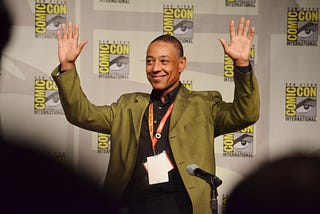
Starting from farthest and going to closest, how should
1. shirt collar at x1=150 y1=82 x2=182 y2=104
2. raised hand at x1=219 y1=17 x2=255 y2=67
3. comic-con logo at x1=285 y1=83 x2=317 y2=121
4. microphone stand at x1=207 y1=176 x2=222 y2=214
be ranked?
1. comic-con logo at x1=285 y1=83 x2=317 y2=121
2. shirt collar at x1=150 y1=82 x2=182 y2=104
3. raised hand at x1=219 y1=17 x2=255 y2=67
4. microphone stand at x1=207 y1=176 x2=222 y2=214

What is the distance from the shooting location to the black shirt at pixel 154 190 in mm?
2840

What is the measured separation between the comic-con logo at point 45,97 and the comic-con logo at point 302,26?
69.8 inches

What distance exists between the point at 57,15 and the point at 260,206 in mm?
2037

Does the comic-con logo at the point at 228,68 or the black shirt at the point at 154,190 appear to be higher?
the comic-con logo at the point at 228,68

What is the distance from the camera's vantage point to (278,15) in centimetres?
381

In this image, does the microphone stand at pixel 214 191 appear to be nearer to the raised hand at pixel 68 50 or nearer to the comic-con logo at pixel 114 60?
the raised hand at pixel 68 50

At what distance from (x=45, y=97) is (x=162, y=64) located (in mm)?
1126

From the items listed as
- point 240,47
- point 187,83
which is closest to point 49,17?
point 187,83

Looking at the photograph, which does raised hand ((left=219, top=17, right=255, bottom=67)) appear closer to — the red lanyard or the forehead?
the forehead

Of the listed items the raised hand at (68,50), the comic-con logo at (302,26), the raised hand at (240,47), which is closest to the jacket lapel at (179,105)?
the raised hand at (240,47)

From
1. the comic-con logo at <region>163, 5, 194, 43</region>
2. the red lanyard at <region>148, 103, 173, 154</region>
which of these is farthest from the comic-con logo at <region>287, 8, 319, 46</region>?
the red lanyard at <region>148, 103, 173, 154</region>

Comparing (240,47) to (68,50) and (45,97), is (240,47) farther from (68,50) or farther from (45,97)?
(45,97)

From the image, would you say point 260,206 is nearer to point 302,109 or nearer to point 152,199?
point 302,109

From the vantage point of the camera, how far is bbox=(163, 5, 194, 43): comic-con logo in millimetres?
3770
